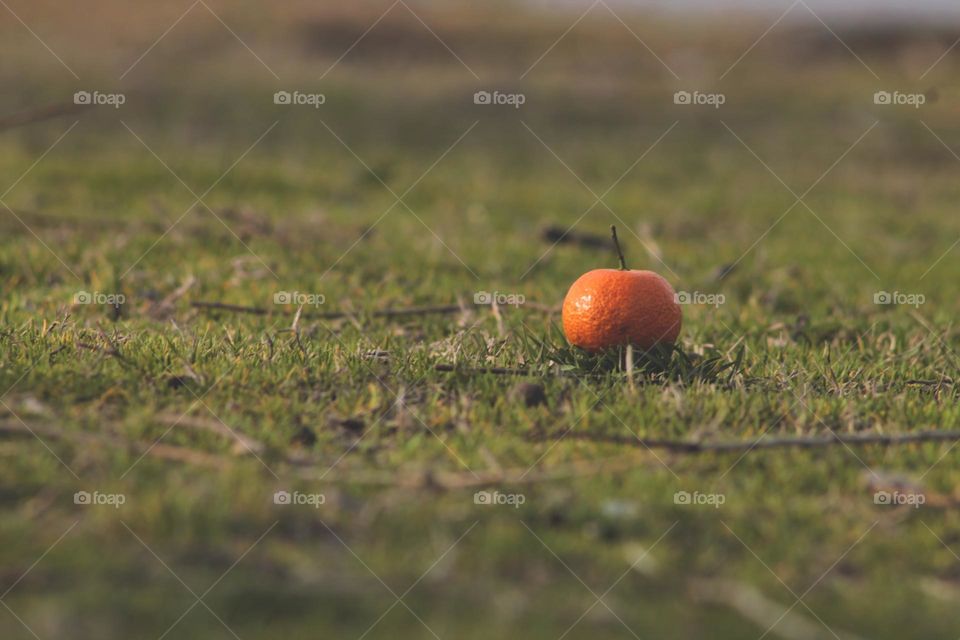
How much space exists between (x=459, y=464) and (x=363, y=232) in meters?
4.42

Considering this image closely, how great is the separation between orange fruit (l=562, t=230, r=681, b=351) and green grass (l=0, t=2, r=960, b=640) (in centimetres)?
11

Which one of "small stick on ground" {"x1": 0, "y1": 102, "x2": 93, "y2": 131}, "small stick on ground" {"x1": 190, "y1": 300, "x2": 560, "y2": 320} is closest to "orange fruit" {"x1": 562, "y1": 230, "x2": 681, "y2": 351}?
"small stick on ground" {"x1": 190, "y1": 300, "x2": 560, "y2": 320}

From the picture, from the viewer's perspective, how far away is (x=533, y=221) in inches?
360

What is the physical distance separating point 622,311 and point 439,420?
0.98m

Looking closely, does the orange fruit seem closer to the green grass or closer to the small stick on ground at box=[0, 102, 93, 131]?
the green grass

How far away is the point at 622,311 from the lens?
4391 mm

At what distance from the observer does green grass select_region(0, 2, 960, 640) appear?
2.87 m

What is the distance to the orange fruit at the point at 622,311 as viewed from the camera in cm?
440

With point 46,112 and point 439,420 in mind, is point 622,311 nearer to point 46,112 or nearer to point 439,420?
point 439,420

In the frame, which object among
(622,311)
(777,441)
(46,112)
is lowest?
(777,441)

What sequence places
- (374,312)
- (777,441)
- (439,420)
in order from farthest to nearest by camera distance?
(374,312) → (439,420) → (777,441)

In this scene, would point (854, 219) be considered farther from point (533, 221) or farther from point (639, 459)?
point (639, 459)

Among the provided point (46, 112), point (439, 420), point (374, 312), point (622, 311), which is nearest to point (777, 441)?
point (622, 311)

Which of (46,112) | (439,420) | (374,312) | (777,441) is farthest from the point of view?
(374,312)
